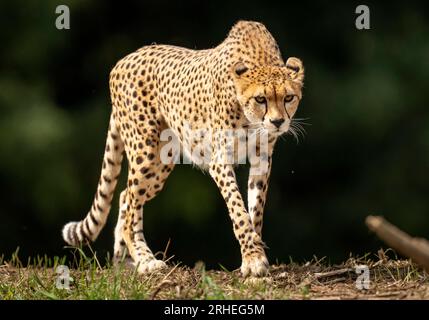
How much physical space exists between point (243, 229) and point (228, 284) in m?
0.42

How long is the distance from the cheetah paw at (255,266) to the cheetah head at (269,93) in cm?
71

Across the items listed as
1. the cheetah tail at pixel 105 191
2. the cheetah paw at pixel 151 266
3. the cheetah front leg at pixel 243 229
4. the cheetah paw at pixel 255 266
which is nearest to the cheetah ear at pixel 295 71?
the cheetah front leg at pixel 243 229

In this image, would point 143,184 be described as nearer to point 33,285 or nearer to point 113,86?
point 113,86

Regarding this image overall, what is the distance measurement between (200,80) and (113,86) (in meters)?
0.87

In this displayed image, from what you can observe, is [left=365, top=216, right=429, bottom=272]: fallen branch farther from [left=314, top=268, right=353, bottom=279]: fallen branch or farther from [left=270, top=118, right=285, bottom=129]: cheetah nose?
[left=270, top=118, right=285, bottom=129]: cheetah nose

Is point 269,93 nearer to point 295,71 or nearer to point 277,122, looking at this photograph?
point 277,122

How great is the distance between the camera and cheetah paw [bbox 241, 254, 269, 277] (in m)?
6.27

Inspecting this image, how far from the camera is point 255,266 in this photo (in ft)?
20.7

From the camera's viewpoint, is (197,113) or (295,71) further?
(197,113)

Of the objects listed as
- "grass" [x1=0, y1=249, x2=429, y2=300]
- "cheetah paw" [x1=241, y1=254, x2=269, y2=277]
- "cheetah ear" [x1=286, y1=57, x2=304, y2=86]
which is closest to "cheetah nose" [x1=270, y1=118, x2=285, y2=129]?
"cheetah ear" [x1=286, y1=57, x2=304, y2=86]

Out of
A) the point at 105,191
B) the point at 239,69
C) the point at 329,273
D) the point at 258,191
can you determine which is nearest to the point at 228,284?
the point at 329,273

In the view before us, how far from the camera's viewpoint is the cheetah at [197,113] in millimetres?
6453

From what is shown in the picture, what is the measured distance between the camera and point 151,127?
24.3 ft
